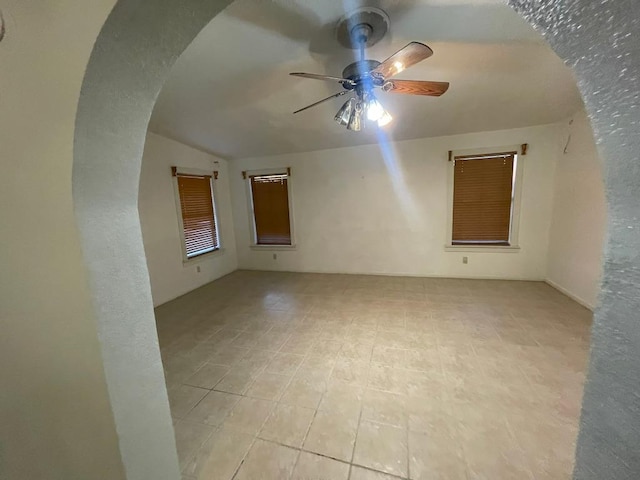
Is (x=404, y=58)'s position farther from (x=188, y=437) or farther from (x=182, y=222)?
(x=182, y=222)

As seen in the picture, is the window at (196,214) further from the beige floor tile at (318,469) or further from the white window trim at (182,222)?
the beige floor tile at (318,469)

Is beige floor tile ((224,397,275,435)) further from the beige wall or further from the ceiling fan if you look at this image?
the ceiling fan

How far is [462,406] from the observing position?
1.71m

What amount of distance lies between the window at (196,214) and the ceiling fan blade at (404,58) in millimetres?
3509

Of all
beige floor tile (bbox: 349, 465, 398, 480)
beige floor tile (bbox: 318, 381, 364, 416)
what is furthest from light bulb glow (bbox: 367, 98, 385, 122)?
beige floor tile (bbox: 349, 465, 398, 480)

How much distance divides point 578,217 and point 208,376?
4507 mm

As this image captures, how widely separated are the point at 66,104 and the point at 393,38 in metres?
2.20

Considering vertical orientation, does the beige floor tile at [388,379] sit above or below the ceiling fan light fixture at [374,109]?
below

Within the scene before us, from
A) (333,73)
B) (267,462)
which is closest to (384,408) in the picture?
(267,462)

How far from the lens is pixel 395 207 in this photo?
4.36 meters

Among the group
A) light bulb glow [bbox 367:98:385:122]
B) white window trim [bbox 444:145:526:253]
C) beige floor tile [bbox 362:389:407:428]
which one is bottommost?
beige floor tile [bbox 362:389:407:428]

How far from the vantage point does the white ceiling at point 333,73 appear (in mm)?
1771

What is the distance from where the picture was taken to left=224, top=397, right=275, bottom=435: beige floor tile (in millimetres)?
1623

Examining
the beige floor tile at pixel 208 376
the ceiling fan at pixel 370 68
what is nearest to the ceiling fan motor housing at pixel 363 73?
the ceiling fan at pixel 370 68
